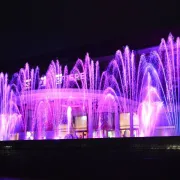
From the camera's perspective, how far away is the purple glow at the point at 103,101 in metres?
24.1

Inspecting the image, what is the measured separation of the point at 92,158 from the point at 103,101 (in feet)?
50.6

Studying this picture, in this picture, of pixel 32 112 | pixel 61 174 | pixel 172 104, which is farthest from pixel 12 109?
pixel 61 174

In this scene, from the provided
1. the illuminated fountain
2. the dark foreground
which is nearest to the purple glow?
the illuminated fountain

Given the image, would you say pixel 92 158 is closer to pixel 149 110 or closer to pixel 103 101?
pixel 149 110

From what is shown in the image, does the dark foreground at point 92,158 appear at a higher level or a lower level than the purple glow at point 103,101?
lower

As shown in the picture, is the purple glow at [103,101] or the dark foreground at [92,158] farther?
the purple glow at [103,101]

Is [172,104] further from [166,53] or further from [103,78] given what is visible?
[103,78]

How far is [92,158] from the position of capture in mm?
10344

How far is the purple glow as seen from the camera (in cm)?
2409

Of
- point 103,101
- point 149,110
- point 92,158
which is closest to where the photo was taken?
point 92,158

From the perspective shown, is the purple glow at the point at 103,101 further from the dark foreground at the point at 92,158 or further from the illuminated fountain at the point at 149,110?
the dark foreground at the point at 92,158

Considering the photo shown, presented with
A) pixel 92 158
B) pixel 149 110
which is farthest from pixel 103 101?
pixel 92 158

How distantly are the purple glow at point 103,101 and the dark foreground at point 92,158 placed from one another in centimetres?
1020

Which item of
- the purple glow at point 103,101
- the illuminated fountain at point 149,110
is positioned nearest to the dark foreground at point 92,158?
the purple glow at point 103,101
